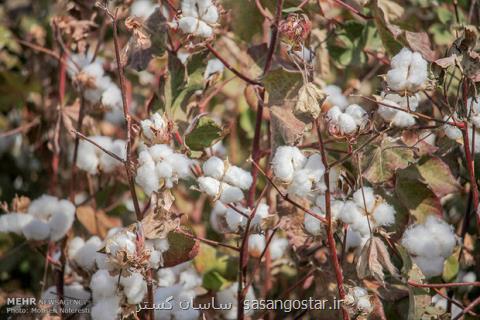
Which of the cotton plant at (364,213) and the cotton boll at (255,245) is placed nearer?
the cotton plant at (364,213)

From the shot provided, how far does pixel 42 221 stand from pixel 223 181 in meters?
0.45

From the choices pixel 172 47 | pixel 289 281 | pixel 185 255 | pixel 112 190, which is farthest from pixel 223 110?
pixel 185 255

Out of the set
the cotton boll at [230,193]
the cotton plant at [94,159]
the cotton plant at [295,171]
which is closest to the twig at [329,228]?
the cotton plant at [295,171]

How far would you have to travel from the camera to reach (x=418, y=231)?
1.15 meters

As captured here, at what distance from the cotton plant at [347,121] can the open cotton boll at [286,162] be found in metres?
0.06

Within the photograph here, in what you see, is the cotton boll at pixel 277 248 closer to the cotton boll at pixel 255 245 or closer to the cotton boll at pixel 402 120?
the cotton boll at pixel 255 245

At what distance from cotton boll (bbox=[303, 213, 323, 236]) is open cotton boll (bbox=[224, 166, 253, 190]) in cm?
11

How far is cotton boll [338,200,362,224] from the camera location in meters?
1.04

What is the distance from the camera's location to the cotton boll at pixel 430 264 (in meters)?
1.15

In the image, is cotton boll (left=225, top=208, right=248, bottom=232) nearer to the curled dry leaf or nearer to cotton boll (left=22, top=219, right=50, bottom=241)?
the curled dry leaf

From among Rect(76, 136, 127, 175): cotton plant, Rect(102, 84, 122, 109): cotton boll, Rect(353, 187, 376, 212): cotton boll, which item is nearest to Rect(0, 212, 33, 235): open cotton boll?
Rect(76, 136, 127, 175): cotton plant

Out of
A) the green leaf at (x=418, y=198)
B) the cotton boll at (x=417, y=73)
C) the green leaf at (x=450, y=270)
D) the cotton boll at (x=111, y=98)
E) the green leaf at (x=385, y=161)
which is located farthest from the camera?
the cotton boll at (x=111, y=98)

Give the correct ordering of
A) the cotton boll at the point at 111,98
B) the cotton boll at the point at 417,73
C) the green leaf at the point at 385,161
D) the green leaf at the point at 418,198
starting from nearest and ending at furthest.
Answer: the cotton boll at the point at 417,73
the green leaf at the point at 385,161
the green leaf at the point at 418,198
the cotton boll at the point at 111,98

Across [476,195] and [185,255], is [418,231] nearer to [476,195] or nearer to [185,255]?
[476,195]
